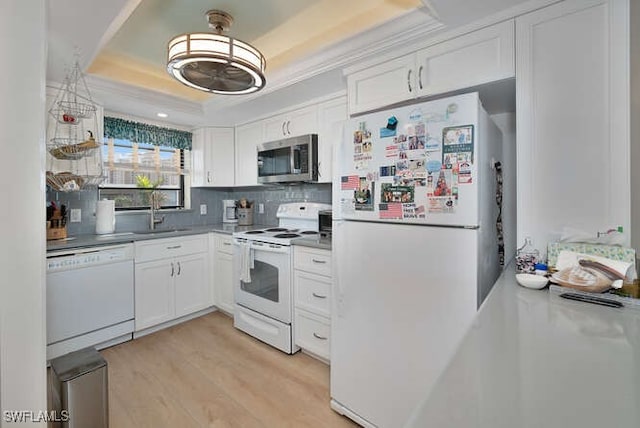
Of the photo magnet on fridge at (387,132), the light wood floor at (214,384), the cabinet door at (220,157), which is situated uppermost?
the cabinet door at (220,157)

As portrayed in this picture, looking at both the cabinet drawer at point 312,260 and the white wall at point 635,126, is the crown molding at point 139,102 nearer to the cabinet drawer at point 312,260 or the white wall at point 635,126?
the cabinet drawer at point 312,260

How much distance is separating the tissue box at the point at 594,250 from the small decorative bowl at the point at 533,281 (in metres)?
0.20

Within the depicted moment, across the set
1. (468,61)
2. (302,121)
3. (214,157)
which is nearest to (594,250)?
(468,61)

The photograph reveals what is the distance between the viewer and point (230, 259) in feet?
10.5

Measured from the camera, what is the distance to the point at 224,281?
3277 millimetres

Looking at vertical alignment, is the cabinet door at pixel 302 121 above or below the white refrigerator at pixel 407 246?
above

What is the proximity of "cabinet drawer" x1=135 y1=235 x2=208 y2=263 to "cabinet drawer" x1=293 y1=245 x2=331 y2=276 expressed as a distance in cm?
134

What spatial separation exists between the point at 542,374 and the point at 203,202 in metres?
3.88

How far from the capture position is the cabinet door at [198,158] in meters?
3.62

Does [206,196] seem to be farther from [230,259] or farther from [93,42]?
[93,42]

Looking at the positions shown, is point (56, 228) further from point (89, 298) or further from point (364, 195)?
point (364, 195)

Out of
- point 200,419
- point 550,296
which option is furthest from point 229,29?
point 200,419

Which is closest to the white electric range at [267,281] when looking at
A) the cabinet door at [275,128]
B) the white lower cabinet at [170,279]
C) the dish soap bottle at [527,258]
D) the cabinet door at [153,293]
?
the white lower cabinet at [170,279]

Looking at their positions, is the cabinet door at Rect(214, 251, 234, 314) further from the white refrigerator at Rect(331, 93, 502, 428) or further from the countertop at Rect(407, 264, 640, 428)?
the countertop at Rect(407, 264, 640, 428)
